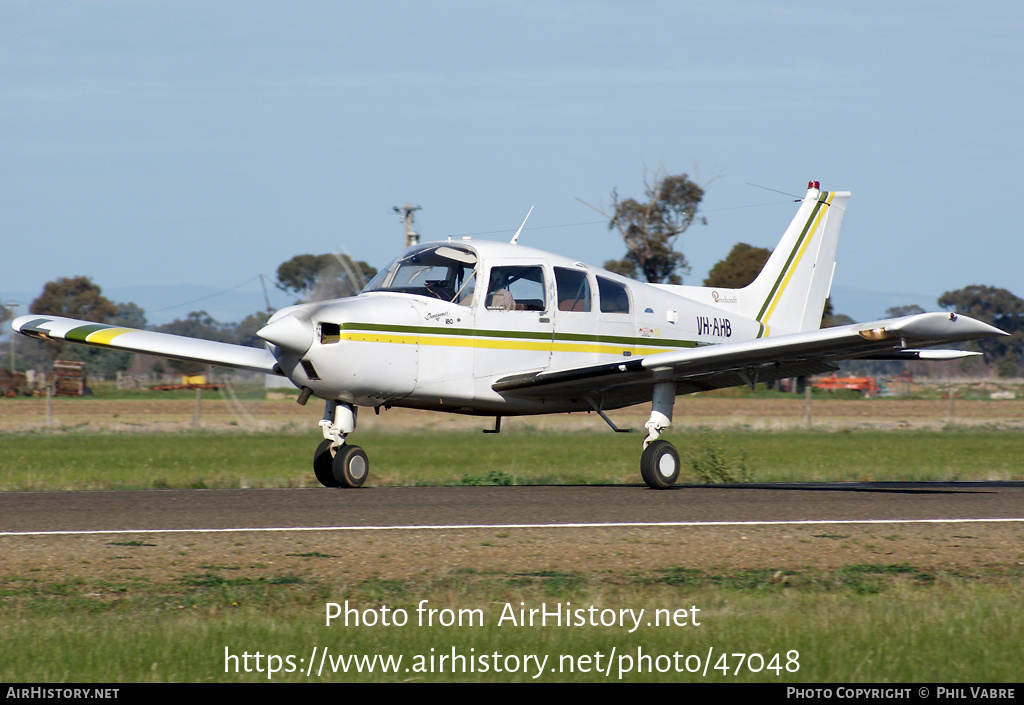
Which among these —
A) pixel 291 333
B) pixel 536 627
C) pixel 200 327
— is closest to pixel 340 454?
pixel 291 333

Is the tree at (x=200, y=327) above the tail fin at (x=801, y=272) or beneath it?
above

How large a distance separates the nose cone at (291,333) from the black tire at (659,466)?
4439mm

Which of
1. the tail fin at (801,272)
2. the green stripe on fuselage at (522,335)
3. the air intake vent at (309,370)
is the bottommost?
the air intake vent at (309,370)

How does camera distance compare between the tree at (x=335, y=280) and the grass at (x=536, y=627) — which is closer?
the grass at (x=536, y=627)

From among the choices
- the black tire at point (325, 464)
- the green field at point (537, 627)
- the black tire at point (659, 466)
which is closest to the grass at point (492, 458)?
the black tire at point (325, 464)

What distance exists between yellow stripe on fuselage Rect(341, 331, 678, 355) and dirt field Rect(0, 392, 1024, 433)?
11.1m

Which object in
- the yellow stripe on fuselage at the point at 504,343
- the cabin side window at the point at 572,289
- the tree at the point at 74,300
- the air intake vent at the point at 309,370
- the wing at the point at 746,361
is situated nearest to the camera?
the wing at the point at 746,361

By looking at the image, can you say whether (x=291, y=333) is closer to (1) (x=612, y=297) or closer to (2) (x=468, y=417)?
(1) (x=612, y=297)

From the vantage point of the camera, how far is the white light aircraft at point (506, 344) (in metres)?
12.2

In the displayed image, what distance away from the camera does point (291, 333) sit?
11.8 m

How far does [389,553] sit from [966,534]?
4894mm

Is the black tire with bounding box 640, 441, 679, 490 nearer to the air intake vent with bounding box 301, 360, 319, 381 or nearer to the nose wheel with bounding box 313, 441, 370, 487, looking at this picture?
the nose wheel with bounding box 313, 441, 370, 487

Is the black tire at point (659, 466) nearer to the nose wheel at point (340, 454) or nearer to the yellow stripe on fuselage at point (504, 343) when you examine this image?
the yellow stripe on fuselage at point (504, 343)
